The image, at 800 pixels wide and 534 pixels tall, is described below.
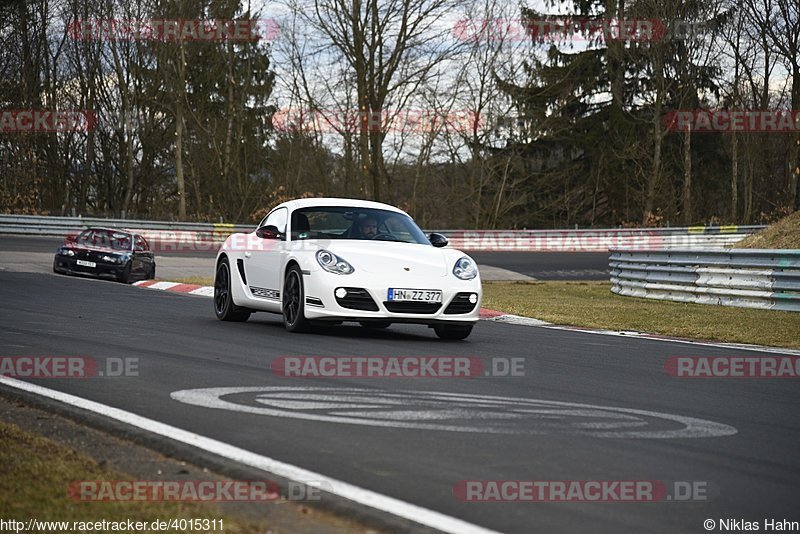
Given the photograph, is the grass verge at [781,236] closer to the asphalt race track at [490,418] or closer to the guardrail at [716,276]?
the guardrail at [716,276]

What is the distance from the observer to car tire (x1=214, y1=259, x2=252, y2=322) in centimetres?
1362

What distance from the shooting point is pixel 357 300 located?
37.4 ft

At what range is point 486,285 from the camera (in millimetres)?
26500

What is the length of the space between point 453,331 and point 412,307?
96 cm

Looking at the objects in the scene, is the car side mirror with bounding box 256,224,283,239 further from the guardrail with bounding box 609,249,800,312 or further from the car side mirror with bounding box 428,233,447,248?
the guardrail with bounding box 609,249,800,312

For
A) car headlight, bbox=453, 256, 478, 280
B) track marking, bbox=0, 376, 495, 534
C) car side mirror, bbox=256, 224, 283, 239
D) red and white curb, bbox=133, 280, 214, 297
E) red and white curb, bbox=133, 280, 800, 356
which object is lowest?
red and white curb, bbox=133, 280, 800, 356

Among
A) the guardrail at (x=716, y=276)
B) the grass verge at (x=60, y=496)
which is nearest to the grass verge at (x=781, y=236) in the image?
the guardrail at (x=716, y=276)

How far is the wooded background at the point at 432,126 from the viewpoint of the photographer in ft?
164

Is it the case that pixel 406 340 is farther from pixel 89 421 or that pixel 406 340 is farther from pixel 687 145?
pixel 687 145

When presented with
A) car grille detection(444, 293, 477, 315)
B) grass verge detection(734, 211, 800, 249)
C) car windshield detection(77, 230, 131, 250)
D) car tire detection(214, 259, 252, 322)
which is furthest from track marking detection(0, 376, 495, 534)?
grass verge detection(734, 211, 800, 249)

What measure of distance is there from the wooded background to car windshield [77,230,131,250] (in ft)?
63.4

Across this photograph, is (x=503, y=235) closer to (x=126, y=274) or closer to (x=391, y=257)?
(x=126, y=274)

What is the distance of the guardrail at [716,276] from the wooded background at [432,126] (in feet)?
74.9

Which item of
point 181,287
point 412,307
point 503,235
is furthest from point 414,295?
point 503,235
